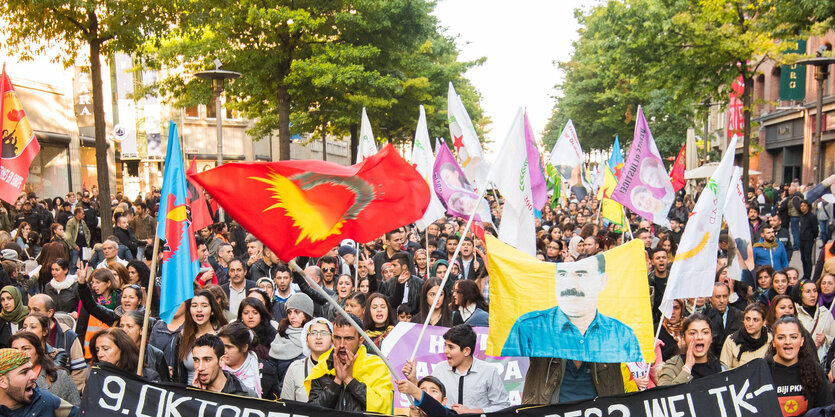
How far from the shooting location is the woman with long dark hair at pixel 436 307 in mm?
7586

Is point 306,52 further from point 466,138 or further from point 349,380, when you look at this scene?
point 349,380

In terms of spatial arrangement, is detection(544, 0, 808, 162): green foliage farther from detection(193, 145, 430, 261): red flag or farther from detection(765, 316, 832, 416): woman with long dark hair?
detection(193, 145, 430, 261): red flag

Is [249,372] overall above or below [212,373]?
below

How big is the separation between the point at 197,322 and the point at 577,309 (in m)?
3.10

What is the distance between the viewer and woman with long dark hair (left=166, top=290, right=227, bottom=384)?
6.37 m

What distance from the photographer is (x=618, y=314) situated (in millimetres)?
5398

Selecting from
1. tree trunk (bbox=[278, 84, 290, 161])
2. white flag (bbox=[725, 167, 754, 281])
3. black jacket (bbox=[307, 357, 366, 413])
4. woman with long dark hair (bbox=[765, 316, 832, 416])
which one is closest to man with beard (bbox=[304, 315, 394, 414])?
black jacket (bbox=[307, 357, 366, 413])

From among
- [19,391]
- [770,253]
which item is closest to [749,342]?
[19,391]

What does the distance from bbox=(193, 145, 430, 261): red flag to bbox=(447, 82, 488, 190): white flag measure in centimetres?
721

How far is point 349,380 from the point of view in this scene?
199 inches

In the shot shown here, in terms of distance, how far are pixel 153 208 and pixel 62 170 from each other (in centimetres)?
916

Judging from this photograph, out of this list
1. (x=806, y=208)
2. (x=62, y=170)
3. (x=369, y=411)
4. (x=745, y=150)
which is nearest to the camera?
(x=369, y=411)

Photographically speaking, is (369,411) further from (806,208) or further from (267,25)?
(267,25)

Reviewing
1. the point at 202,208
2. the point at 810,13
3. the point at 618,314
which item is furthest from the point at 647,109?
the point at 618,314
